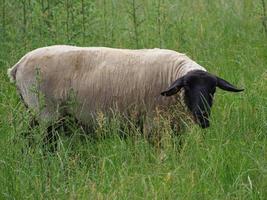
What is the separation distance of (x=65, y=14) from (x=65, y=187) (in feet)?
13.3

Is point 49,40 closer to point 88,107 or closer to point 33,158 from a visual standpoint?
point 88,107

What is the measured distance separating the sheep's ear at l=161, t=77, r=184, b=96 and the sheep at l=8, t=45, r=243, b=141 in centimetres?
19

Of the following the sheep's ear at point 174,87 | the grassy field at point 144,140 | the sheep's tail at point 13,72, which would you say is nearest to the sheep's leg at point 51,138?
the grassy field at point 144,140

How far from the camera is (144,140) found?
522 centimetres

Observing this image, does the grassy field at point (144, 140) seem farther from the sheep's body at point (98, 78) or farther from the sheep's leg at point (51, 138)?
the sheep's body at point (98, 78)

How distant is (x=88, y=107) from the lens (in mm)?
5945

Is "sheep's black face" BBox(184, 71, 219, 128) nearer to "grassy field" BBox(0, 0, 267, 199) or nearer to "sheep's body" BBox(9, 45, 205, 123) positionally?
"grassy field" BBox(0, 0, 267, 199)

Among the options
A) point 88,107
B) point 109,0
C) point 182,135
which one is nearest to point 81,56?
point 88,107

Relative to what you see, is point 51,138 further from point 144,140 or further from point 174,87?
point 174,87

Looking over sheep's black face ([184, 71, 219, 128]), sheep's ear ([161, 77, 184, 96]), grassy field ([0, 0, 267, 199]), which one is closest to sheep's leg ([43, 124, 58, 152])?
grassy field ([0, 0, 267, 199])

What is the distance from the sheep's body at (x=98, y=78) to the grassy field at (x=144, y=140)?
9.9 inches

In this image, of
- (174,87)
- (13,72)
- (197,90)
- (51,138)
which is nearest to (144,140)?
(174,87)

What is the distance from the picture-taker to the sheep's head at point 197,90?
5.43 meters

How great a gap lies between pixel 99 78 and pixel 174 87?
784 mm
